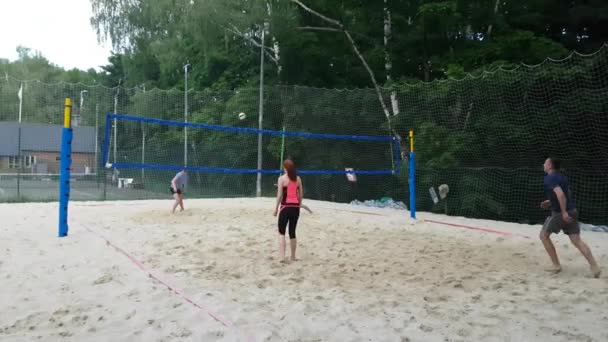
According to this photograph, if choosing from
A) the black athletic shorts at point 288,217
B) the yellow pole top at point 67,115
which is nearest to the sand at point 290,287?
the black athletic shorts at point 288,217

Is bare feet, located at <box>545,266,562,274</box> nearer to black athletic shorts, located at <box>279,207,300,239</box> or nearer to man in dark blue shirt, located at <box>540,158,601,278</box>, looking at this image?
man in dark blue shirt, located at <box>540,158,601,278</box>

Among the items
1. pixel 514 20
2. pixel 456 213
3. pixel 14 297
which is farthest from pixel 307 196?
pixel 14 297

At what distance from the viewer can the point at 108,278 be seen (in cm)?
402

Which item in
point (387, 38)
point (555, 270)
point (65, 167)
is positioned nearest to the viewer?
point (555, 270)

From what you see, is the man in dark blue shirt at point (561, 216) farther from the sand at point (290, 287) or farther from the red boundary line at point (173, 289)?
the red boundary line at point (173, 289)

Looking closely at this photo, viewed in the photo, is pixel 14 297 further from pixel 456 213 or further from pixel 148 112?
pixel 148 112

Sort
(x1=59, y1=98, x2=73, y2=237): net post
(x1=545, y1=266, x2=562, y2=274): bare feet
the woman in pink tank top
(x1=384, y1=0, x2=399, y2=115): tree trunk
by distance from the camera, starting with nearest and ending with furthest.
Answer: (x1=545, y1=266, x2=562, y2=274): bare feet → the woman in pink tank top → (x1=59, y1=98, x2=73, y2=237): net post → (x1=384, y1=0, x2=399, y2=115): tree trunk

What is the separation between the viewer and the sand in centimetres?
294

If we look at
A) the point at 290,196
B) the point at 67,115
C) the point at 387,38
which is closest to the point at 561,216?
the point at 290,196

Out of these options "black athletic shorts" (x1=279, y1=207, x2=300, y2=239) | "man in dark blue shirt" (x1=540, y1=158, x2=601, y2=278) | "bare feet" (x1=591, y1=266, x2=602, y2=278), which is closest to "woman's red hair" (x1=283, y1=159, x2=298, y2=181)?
"black athletic shorts" (x1=279, y1=207, x2=300, y2=239)

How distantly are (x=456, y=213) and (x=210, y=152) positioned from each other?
6.70 metres

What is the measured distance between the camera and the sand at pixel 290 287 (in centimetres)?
294

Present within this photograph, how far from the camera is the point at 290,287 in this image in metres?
3.90

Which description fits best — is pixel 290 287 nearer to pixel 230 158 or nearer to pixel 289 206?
pixel 289 206
